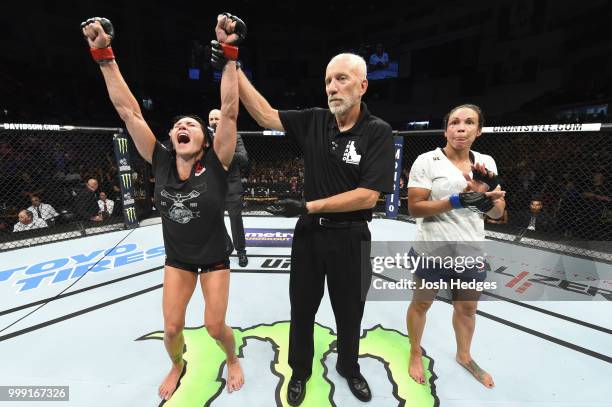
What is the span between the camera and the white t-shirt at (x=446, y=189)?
1646mm

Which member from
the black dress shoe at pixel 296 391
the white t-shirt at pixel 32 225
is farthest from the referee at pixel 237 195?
the white t-shirt at pixel 32 225

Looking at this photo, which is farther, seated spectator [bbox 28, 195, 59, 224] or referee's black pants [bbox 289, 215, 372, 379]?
seated spectator [bbox 28, 195, 59, 224]

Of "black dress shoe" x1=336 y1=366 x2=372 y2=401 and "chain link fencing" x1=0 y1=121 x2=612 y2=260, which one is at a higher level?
"chain link fencing" x1=0 y1=121 x2=612 y2=260

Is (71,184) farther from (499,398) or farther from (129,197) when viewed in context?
(499,398)

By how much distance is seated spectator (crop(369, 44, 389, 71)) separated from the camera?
495 inches

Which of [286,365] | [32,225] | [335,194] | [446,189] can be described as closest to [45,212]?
[32,225]

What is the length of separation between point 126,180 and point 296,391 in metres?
4.72

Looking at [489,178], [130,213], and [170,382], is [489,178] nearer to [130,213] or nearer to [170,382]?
[170,382]

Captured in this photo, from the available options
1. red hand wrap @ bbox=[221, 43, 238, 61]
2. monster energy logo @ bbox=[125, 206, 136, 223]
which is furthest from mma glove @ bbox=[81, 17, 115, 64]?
monster energy logo @ bbox=[125, 206, 136, 223]

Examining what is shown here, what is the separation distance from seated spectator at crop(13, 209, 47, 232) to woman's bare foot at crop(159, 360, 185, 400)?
4667 mm

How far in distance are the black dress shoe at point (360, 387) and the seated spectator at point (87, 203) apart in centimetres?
550

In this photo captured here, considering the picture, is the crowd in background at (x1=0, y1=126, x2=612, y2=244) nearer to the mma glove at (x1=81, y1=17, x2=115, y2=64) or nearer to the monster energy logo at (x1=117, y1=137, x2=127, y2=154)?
the monster energy logo at (x1=117, y1=137, x2=127, y2=154)

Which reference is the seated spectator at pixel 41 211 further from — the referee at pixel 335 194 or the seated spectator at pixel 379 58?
the seated spectator at pixel 379 58

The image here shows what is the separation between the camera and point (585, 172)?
249 inches
